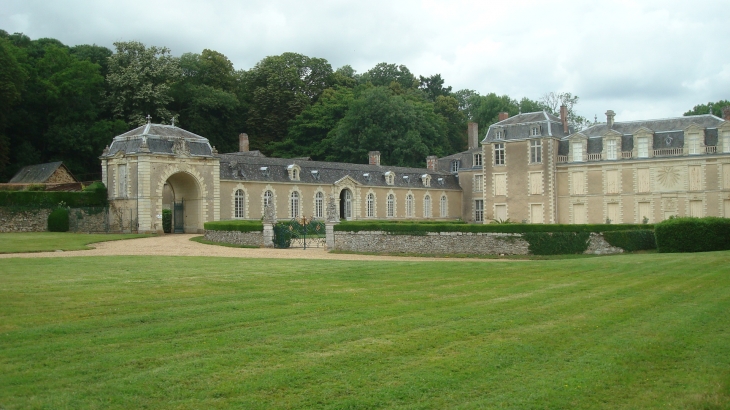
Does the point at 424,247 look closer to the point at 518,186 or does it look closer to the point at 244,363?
the point at 244,363

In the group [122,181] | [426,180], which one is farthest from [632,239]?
[426,180]

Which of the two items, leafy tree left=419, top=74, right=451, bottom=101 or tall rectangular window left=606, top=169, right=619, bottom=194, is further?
leafy tree left=419, top=74, right=451, bottom=101

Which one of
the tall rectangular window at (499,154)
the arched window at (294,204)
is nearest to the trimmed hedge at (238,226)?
the arched window at (294,204)

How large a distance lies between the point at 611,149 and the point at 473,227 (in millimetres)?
20385

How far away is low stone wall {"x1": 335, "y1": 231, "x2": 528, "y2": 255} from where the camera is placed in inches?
880

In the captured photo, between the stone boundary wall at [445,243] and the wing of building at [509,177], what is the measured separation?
562 inches

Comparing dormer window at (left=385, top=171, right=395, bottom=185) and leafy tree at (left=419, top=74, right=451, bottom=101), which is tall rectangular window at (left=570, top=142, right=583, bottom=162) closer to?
dormer window at (left=385, top=171, right=395, bottom=185)

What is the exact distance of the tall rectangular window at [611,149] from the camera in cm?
3900

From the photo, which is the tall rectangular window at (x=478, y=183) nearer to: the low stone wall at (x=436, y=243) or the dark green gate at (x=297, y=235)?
the dark green gate at (x=297, y=235)

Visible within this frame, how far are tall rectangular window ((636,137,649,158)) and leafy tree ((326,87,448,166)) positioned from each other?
20.7 metres

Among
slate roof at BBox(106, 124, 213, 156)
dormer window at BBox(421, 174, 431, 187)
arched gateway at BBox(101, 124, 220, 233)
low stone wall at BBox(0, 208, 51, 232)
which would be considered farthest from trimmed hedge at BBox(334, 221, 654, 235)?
dormer window at BBox(421, 174, 431, 187)

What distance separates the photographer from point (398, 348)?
→ 23.8 ft

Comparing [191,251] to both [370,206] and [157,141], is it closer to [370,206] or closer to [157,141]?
[157,141]

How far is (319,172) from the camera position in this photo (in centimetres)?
A: 4225
